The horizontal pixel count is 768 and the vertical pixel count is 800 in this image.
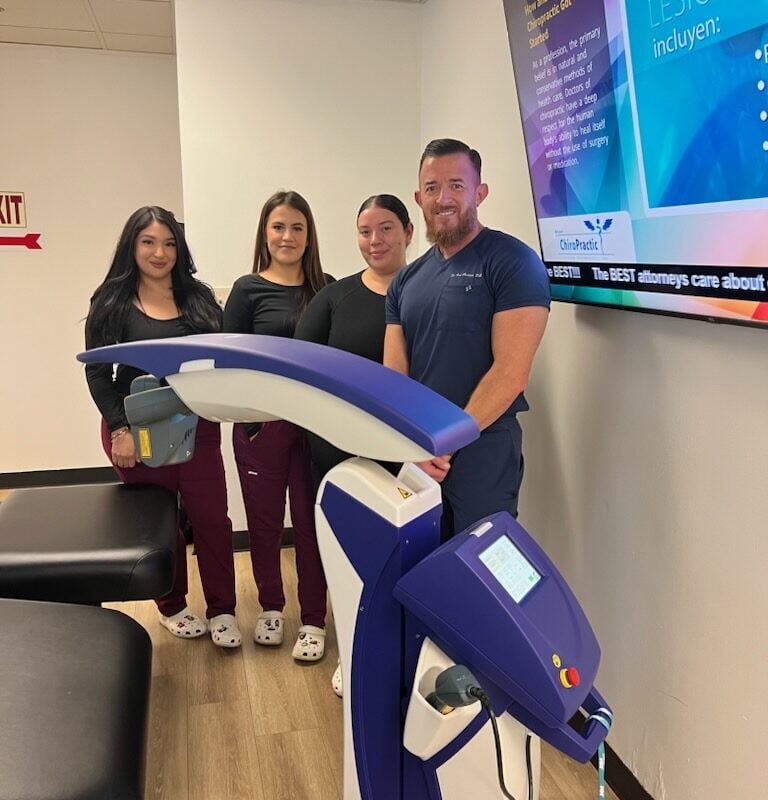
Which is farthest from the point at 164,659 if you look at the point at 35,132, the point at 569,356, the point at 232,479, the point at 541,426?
the point at 35,132

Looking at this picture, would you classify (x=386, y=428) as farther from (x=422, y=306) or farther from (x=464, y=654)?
(x=422, y=306)

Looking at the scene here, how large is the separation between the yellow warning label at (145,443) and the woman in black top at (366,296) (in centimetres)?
99

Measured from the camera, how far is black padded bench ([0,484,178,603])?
168cm

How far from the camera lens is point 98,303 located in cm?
229

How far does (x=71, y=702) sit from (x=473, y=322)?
3.76 feet

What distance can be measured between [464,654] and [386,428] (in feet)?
0.96

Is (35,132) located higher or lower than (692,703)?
higher

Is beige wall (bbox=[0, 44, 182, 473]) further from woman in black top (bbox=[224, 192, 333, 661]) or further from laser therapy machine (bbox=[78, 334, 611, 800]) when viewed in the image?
laser therapy machine (bbox=[78, 334, 611, 800])

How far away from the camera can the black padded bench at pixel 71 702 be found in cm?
98

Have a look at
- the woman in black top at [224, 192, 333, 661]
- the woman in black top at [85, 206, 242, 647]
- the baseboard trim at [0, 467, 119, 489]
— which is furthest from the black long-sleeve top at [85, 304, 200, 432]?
the baseboard trim at [0, 467, 119, 489]

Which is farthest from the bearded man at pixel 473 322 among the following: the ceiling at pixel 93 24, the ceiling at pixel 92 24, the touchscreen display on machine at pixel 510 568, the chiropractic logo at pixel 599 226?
the ceiling at pixel 92 24

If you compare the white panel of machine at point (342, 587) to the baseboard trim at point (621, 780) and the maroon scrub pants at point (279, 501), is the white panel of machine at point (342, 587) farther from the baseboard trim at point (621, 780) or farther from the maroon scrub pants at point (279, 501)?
the maroon scrub pants at point (279, 501)

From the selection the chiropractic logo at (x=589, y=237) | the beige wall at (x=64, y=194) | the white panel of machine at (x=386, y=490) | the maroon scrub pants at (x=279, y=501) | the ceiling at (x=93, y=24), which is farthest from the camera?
the beige wall at (x=64, y=194)

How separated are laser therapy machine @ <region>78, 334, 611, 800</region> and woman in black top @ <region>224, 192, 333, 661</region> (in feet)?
4.34
